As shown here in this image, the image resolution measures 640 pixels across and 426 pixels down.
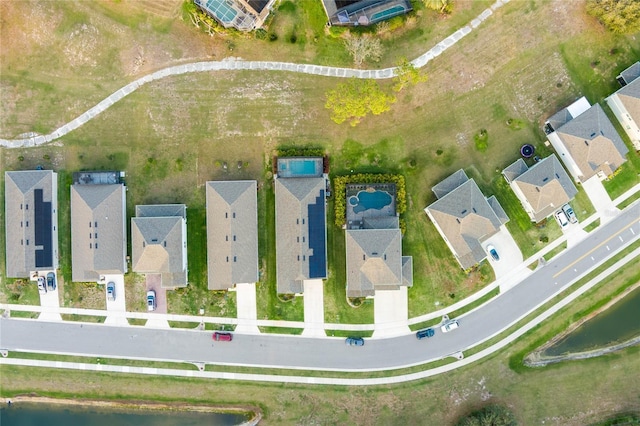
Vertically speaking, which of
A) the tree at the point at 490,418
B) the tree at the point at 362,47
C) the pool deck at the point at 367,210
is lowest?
the tree at the point at 490,418

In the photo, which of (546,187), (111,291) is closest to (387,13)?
(546,187)

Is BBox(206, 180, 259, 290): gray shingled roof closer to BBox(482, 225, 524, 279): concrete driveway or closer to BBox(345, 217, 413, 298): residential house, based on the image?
BBox(345, 217, 413, 298): residential house

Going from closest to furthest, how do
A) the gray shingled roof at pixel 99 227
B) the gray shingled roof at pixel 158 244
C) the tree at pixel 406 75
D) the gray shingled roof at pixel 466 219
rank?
the tree at pixel 406 75 → the gray shingled roof at pixel 466 219 → the gray shingled roof at pixel 158 244 → the gray shingled roof at pixel 99 227

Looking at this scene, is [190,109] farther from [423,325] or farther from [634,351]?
[634,351]

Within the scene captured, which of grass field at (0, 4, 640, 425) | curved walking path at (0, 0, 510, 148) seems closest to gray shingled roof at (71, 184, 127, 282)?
grass field at (0, 4, 640, 425)

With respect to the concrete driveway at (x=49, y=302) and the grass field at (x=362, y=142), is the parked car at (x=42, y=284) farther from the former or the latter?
the grass field at (x=362, y=142)

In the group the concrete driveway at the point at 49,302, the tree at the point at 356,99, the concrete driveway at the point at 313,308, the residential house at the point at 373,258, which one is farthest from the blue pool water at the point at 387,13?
the concrete driveway at the point at 49,302

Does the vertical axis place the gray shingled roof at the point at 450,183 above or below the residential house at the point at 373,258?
above

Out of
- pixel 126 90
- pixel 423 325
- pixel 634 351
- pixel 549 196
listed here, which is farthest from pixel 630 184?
pixel 126 90
